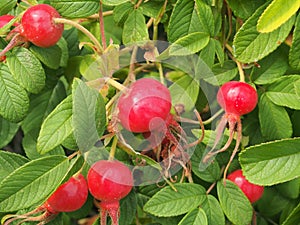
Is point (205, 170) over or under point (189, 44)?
under

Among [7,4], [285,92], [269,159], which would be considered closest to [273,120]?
[285,92]

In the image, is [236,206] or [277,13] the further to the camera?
[236,206]

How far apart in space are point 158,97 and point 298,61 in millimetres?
392

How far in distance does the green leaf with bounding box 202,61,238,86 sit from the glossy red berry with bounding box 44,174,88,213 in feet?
1.30

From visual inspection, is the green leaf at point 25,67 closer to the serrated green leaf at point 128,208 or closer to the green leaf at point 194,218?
the serrated green leaf at point 128,208

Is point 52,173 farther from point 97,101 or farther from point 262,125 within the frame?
point 262,125

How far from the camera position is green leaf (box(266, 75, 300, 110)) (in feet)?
4.87

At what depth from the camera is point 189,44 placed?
4.77 ft

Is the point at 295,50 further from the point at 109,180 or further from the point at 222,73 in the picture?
the point at 109,180

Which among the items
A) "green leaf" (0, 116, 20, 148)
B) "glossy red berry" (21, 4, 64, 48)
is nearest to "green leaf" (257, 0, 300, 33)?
"glossy red berry" (21, 4, 64, 48)

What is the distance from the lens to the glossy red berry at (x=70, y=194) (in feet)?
4.52

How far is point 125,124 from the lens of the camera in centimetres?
128

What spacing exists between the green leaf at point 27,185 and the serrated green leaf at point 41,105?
39 cm

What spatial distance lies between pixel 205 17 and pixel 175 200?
0.43 m
